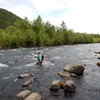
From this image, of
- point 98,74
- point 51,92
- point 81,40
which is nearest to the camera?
point 51,92

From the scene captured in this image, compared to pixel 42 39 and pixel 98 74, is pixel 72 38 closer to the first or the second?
pixel 42 39

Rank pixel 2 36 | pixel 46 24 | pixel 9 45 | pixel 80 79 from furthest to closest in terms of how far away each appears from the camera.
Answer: pixel 46 24 < pixel 2 36 < pixel 9 45 < pixel 80 79

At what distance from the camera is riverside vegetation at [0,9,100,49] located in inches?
2926

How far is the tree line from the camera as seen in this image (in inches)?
2926

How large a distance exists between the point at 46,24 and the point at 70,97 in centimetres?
8902

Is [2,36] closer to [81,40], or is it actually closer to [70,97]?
[81,40]

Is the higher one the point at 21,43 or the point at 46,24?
the point at 46,24

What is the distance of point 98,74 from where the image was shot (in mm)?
22000

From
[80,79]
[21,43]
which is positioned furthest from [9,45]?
[80,79]

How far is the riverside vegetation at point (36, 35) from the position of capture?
74312 millimetres

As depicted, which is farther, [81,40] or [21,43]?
[81,40]

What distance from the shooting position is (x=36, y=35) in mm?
80312

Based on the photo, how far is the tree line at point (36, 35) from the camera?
74312mm

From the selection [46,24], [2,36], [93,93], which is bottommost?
[93,93]
